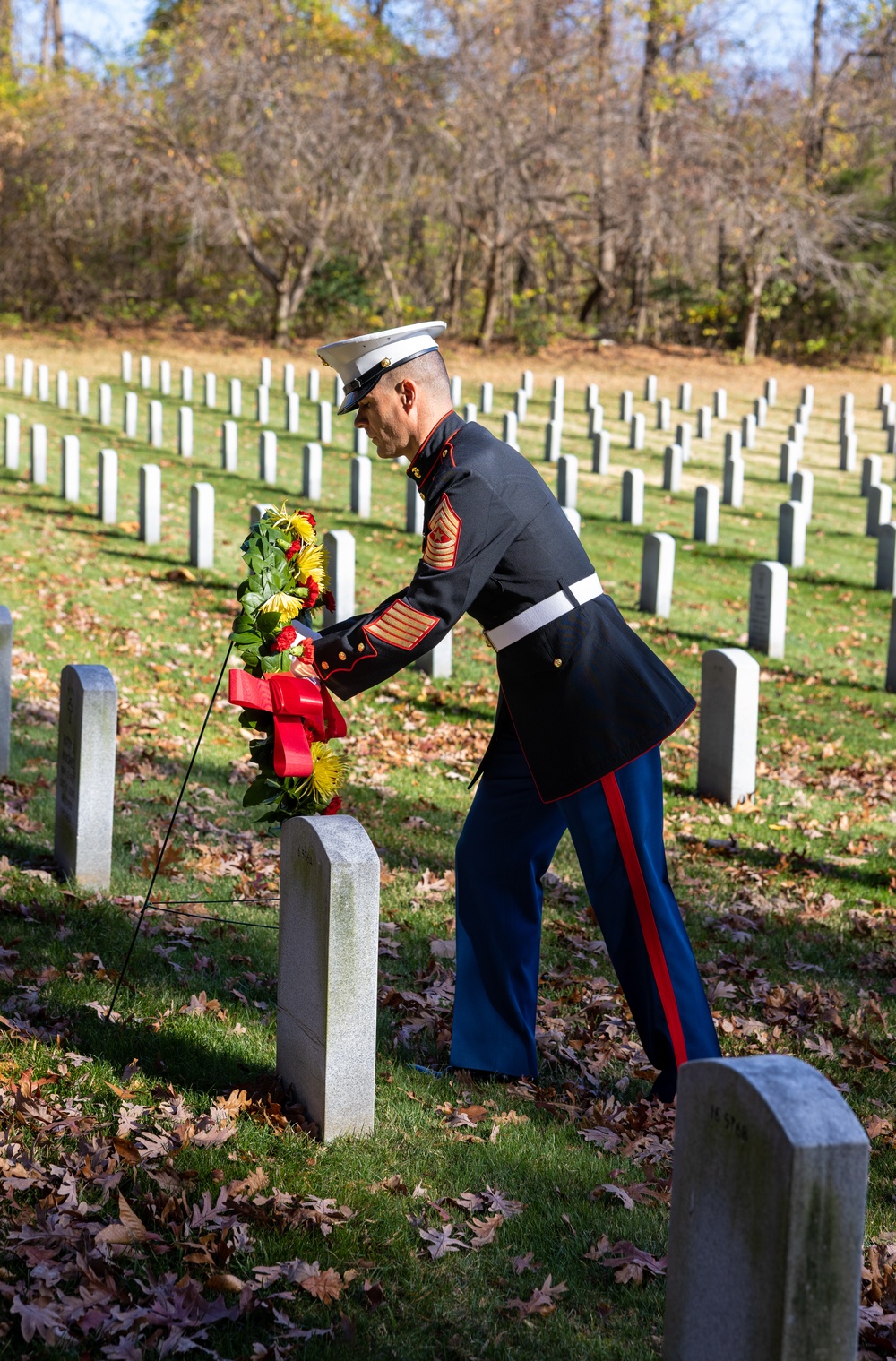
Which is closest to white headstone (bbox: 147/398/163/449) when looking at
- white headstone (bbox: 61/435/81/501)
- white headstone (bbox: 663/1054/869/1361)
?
white headstone (bbox: 61/435/81/501)

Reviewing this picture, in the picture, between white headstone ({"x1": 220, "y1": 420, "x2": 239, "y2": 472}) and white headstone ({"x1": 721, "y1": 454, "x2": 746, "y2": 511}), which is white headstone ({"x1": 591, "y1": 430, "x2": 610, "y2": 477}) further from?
white headstone ({"x1": 220, "y1": 420, "x2": 239, "y2": 472})

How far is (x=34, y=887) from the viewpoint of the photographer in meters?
5.57

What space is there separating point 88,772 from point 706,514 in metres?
11.5

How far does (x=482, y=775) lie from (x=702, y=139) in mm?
33447

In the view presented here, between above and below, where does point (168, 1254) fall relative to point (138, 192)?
below

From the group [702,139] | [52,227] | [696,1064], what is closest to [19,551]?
[696,1064]

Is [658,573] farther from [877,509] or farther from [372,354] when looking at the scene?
[372,354]

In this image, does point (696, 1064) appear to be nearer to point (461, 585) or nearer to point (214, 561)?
point (461, 585)

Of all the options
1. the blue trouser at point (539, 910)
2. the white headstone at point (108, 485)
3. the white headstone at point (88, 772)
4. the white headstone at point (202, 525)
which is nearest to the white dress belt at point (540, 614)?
the blue trouser at point (539, 910)

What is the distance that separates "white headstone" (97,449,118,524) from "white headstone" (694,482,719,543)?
673 centimetres

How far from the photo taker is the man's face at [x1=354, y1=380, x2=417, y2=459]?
3949mm

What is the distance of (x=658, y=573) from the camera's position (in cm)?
1246

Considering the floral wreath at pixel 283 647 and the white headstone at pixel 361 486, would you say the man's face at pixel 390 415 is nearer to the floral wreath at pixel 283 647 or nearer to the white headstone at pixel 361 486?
the floral wreath at pixel 283 647

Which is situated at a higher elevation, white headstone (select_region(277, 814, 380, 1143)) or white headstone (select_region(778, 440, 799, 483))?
white headstone (select_region(778, 440, 799, 483))
